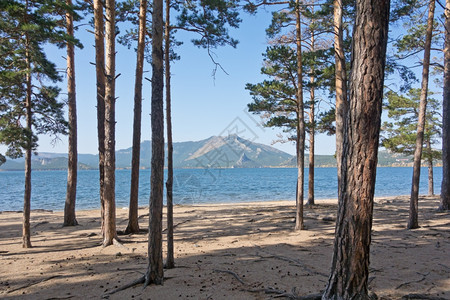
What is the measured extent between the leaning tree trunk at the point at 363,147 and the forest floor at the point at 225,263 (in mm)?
1194

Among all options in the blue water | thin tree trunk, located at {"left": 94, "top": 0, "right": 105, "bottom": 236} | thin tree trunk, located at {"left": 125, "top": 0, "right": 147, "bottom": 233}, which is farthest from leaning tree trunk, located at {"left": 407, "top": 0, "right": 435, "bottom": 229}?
the blue water

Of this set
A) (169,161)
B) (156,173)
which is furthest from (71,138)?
(156,173)

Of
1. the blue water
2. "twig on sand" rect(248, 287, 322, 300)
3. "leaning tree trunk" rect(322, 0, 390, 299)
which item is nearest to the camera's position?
"leaning tree trunk" rect(322, 0, 390, 299)

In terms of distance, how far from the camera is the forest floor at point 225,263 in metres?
4.31

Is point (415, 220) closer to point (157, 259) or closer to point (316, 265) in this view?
point (316, 265)

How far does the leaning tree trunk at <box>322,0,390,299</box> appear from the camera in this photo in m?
3.09

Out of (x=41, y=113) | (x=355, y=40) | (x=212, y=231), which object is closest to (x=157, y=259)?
(x=355, y=40)

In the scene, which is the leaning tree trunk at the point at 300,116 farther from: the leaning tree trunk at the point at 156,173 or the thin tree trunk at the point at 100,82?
the thin tree trunk at the point at 100,82

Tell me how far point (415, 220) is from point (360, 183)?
7.33 metres

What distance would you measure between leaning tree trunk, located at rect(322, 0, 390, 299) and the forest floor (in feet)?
3.92

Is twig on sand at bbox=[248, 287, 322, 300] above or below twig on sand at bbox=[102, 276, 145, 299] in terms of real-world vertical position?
above

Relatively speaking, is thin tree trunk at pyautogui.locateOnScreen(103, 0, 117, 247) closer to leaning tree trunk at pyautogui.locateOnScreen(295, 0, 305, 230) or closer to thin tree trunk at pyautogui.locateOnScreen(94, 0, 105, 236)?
thin tree trunk at pyautogui.locateOnScreen(94, 0, 105, 236)

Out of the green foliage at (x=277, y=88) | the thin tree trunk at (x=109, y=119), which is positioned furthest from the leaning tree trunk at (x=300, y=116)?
the thin tree trunk at (x=109, y=119)

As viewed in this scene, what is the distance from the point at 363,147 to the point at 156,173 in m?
2.93
